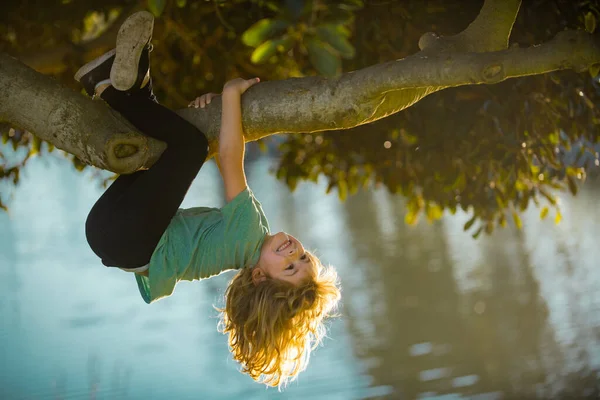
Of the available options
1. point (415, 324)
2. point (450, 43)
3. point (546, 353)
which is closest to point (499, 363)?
point (546, 353)

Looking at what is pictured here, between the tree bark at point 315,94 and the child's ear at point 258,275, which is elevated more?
the tree bark at point 315,94

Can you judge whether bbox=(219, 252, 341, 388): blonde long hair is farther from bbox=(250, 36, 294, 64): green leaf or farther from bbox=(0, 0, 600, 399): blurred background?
bbox=(250, 36, 294, 64): green leaf

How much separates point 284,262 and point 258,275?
152 millimetres

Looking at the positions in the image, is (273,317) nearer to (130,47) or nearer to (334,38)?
(130,47)

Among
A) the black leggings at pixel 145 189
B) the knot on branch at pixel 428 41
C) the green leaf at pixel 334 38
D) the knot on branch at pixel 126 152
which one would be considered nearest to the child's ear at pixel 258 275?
the black leggings at pixel 145 189

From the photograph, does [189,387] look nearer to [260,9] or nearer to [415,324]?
[415,324]

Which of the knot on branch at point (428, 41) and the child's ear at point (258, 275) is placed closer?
the knot on branch at point (428, 41)

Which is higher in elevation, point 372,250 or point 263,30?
point 372,250

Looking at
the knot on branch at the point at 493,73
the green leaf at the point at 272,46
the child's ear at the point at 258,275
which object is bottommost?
the child's ear at the point at 258,275

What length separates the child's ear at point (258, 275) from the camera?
148 inches

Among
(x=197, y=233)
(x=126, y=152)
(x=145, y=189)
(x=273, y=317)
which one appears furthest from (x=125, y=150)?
(x=273, y=317)

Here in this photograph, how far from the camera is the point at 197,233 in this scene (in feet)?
11.7

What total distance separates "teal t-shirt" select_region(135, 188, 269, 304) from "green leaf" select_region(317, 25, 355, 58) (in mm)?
1310

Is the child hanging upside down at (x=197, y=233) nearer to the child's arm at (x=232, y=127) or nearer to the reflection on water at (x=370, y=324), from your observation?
the child's arm at (x=232, y=127)
